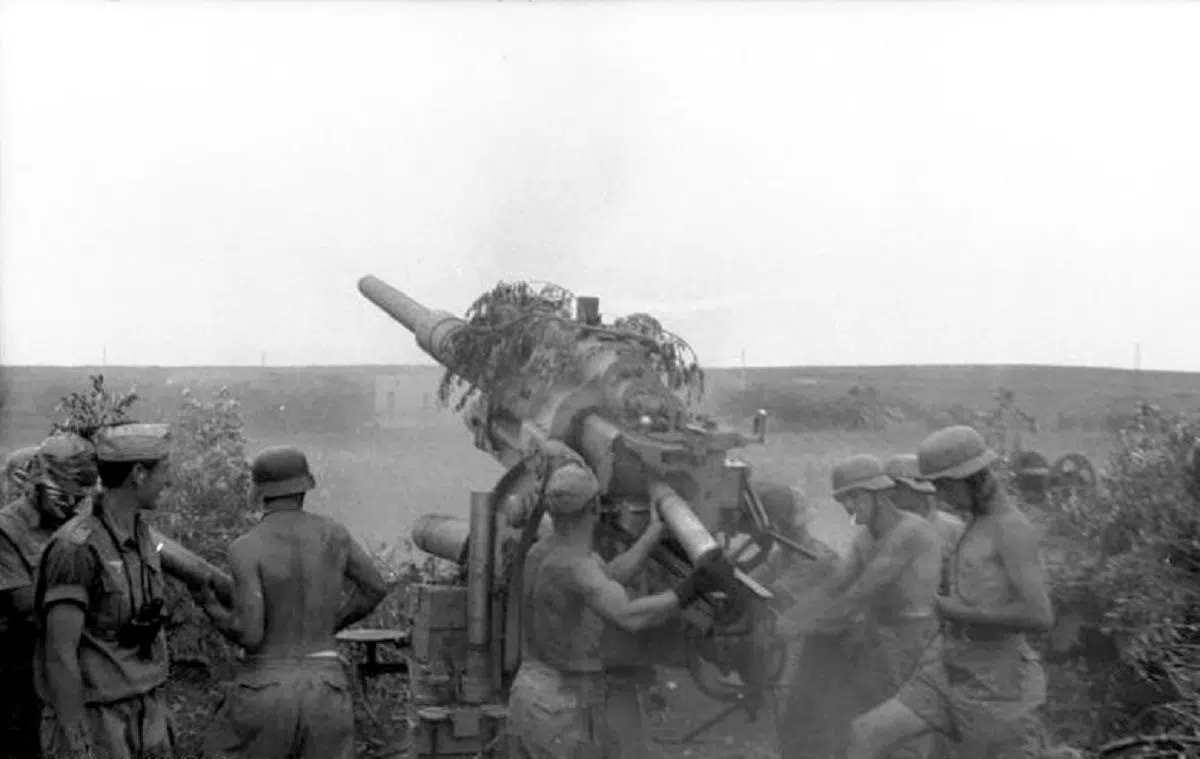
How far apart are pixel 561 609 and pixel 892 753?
1.64 m

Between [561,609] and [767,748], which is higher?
[561,609]

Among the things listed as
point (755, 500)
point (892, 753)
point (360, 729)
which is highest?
point (755, 500)

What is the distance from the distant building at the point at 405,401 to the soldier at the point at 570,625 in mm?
10232

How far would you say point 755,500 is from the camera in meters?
7.96

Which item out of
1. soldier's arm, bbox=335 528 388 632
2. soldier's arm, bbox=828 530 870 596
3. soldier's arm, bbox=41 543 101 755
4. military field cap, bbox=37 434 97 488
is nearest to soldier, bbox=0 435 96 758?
military field cap, bbox=37 434 97 488

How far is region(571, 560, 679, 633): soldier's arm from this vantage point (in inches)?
262

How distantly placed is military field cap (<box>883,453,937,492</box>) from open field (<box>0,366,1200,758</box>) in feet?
24.8

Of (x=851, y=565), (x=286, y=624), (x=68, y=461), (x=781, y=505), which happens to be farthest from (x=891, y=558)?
(x=68, y=461)

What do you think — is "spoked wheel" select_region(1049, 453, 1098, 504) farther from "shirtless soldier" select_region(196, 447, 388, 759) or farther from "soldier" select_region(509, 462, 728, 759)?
"shirtless soldier" select_region(196, 447, 388, 759)

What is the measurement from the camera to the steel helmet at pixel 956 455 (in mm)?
6375

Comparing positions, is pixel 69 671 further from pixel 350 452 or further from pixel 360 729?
pixel 350 452

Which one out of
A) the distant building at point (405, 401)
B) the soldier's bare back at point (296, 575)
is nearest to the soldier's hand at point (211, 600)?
the soldier's bare back at point (296, 575)

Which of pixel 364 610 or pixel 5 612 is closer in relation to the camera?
pixel 5 612

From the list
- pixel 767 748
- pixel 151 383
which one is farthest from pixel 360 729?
pixel 151 383
